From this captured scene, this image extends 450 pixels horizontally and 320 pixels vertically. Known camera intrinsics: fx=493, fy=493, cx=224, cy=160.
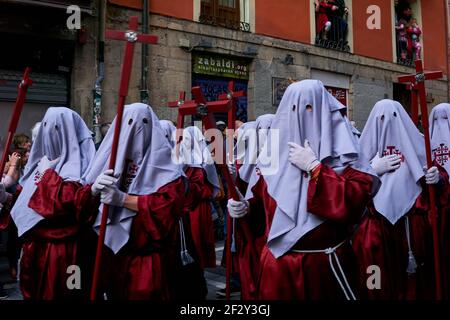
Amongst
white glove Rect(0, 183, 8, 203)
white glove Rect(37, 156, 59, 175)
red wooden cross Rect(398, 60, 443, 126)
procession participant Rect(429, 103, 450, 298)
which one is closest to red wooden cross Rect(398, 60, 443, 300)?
red wooden cross Rect(398, 60, 443, 126)

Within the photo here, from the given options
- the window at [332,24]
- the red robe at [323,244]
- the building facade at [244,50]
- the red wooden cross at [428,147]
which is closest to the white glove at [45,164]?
the red robe at [323,244]

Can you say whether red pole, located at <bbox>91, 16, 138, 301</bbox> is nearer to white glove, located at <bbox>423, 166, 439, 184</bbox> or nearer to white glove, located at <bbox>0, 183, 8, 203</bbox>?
white glove, located at <bbox>0, 183, 8, 203</bbox>

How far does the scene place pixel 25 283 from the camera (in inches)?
149

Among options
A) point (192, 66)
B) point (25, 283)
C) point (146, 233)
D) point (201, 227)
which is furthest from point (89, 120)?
point (146, 233)

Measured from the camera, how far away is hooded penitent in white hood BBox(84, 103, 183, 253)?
332cm

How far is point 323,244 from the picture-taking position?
2910 mm

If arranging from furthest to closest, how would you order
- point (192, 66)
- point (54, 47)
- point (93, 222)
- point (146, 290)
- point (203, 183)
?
point (192, 66)
point (54, 47)
point (203, 183)
point (93, 222)
point (146, 290)

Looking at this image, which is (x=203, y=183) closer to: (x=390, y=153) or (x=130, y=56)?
(x=390, y=153)

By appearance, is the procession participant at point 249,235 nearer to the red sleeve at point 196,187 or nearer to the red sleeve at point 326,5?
the red sleeve at point 196,187

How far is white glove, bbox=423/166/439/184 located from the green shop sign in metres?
7.91

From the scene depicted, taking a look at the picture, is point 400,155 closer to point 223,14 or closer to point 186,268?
point 186,268

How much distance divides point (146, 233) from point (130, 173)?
0.45 metres

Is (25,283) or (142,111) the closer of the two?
(142,111)

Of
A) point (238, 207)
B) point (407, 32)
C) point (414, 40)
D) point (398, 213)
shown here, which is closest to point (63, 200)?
point (238, 207)
